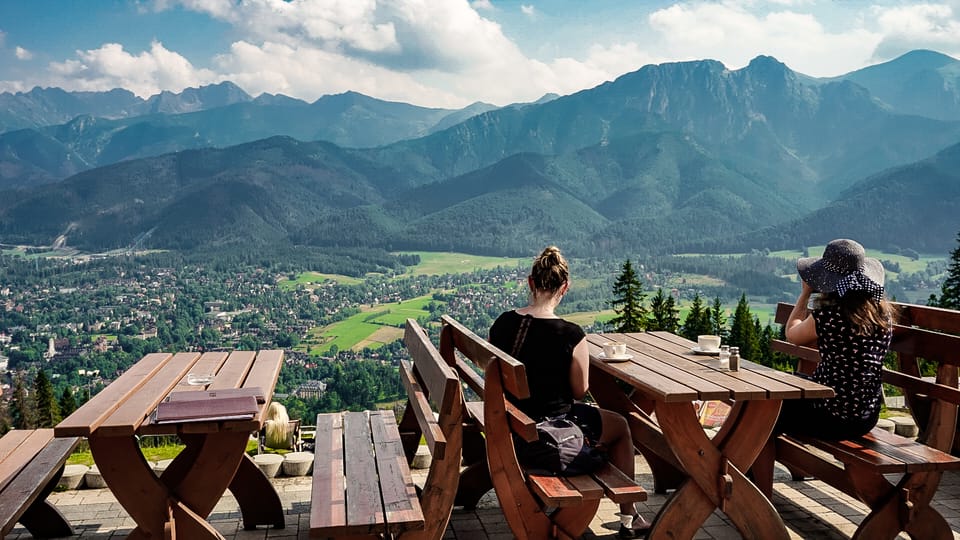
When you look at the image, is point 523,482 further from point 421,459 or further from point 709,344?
point 421,459

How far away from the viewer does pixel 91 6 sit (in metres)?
171

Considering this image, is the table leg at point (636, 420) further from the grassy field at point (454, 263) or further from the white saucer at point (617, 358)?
the grassy field at point (454, 263)

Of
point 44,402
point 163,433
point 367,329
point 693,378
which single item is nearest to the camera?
point 163,433

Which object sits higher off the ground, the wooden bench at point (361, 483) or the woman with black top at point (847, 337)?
the woman with black top at point (847, 337)

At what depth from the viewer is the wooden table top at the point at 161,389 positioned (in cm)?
310

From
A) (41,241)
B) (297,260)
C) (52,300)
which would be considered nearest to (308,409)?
Answer: (52,300)

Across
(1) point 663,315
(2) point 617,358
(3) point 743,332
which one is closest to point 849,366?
(2) point 617,358

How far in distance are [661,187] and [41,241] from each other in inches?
5064

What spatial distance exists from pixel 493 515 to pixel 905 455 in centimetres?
206

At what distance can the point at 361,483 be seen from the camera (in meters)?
3.45

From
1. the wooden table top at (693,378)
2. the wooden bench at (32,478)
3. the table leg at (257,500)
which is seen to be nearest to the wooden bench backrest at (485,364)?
the wooden table top at (693,378)

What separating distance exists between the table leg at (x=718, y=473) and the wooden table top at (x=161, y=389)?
184 cm

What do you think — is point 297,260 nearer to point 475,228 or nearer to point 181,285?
point 181,285

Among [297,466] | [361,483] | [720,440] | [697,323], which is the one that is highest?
[720,440]
